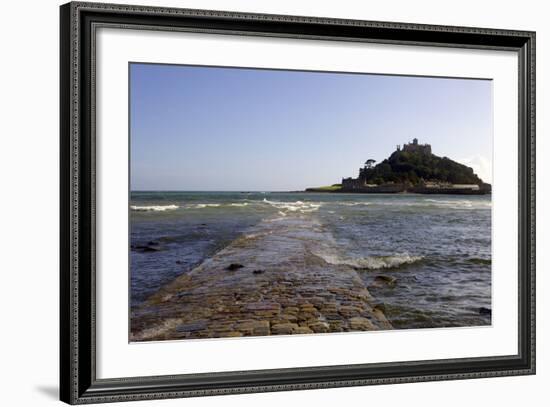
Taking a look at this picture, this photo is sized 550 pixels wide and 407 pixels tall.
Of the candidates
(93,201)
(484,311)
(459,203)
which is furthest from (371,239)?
(93,201)

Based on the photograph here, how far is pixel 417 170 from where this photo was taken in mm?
4207

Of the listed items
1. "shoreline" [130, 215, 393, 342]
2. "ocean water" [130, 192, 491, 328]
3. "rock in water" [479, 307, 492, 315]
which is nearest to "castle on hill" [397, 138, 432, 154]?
"ocean water" [130, 192, 491, 328]

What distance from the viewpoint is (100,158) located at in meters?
3.66

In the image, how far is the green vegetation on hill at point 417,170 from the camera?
415 cm

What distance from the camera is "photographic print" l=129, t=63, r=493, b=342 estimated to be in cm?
382

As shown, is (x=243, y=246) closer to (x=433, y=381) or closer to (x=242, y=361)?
(x=242, y=361)

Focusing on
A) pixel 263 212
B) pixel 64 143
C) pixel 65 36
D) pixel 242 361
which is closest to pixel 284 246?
pixel 263 212

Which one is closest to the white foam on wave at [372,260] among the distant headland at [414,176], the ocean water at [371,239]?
the ocean water at [371,239]

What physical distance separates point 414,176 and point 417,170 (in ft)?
0.12

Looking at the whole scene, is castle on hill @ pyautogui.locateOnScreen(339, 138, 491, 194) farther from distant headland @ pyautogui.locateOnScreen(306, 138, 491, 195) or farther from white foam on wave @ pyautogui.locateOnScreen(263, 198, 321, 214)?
white foam on wave @ pyautogui.locateOnScreen(263, 198, 321, 214)

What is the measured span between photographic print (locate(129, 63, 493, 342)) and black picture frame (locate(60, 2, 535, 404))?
8.5 inches

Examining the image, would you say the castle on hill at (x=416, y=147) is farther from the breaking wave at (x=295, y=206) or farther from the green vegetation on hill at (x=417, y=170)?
the breaking wave at (x=295, y=206)

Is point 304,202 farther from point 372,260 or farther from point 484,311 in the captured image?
point 484,311

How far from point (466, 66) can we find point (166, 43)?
1.70 m
